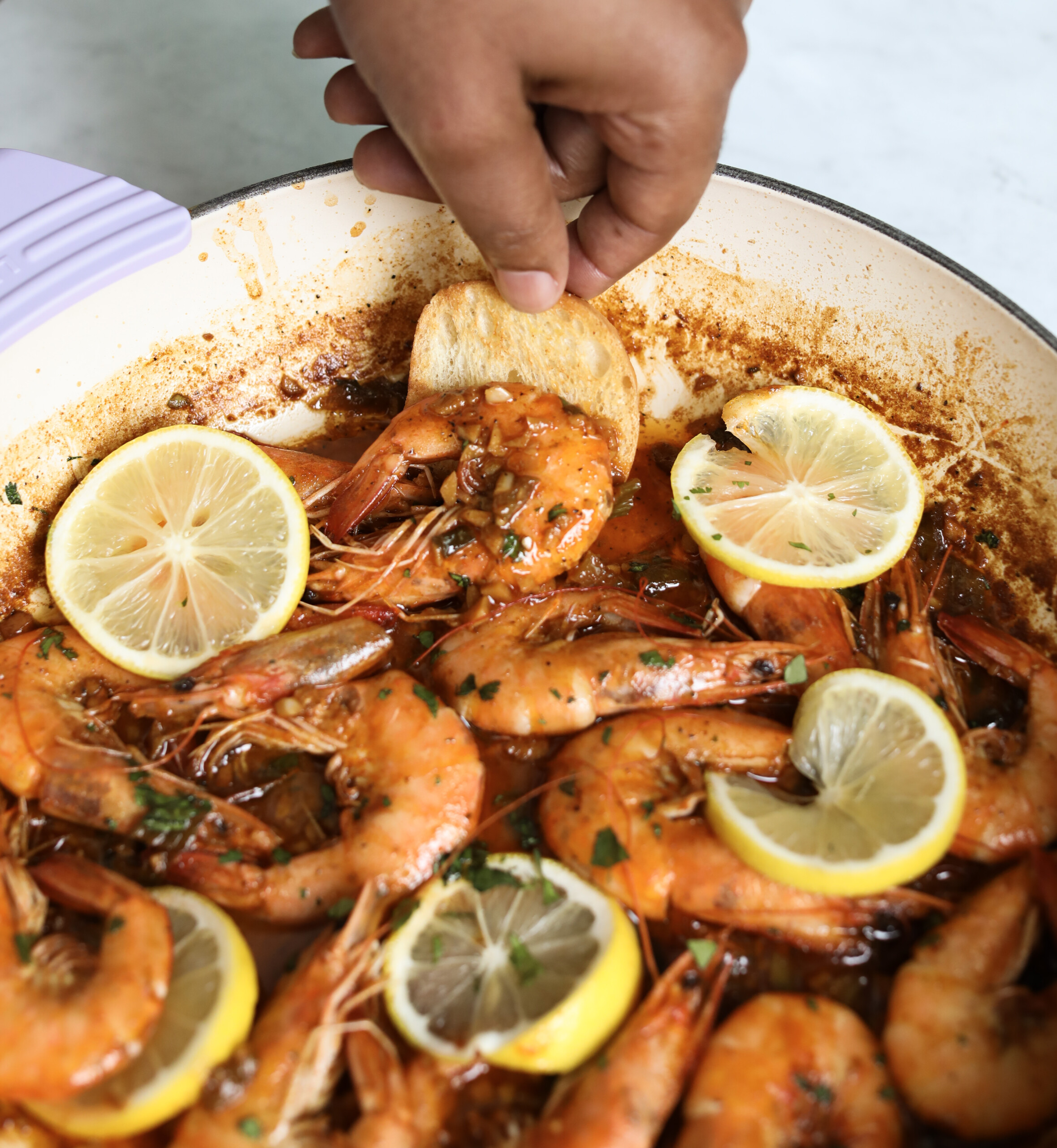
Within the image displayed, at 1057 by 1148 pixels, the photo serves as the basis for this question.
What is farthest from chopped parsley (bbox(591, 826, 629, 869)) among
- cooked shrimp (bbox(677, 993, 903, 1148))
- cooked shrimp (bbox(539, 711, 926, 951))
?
cooked shrimp (bbox(677, 993, 903, 1148))

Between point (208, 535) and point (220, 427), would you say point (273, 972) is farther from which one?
point (220, 427)

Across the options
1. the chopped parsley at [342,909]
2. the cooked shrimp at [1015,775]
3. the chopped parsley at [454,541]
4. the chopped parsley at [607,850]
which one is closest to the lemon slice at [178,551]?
the chopped parsley at [454,541]

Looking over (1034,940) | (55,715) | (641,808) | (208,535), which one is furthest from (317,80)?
(1034,940)

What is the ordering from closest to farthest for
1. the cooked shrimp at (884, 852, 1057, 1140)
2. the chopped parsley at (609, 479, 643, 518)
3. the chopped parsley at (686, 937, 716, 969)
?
the cooked shrimp at (884, 852, 1057, 1140), the chopped parsley at (686, 937, 716, 969), the chopped parsley at (609, 479, 643, 518)

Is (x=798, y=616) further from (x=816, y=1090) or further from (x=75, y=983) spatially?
(x=75, y=983)

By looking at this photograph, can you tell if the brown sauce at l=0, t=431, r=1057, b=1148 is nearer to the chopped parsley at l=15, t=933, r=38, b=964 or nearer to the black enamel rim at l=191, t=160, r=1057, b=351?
the chopped parsley at l=15, t=933, r=38, b=964
